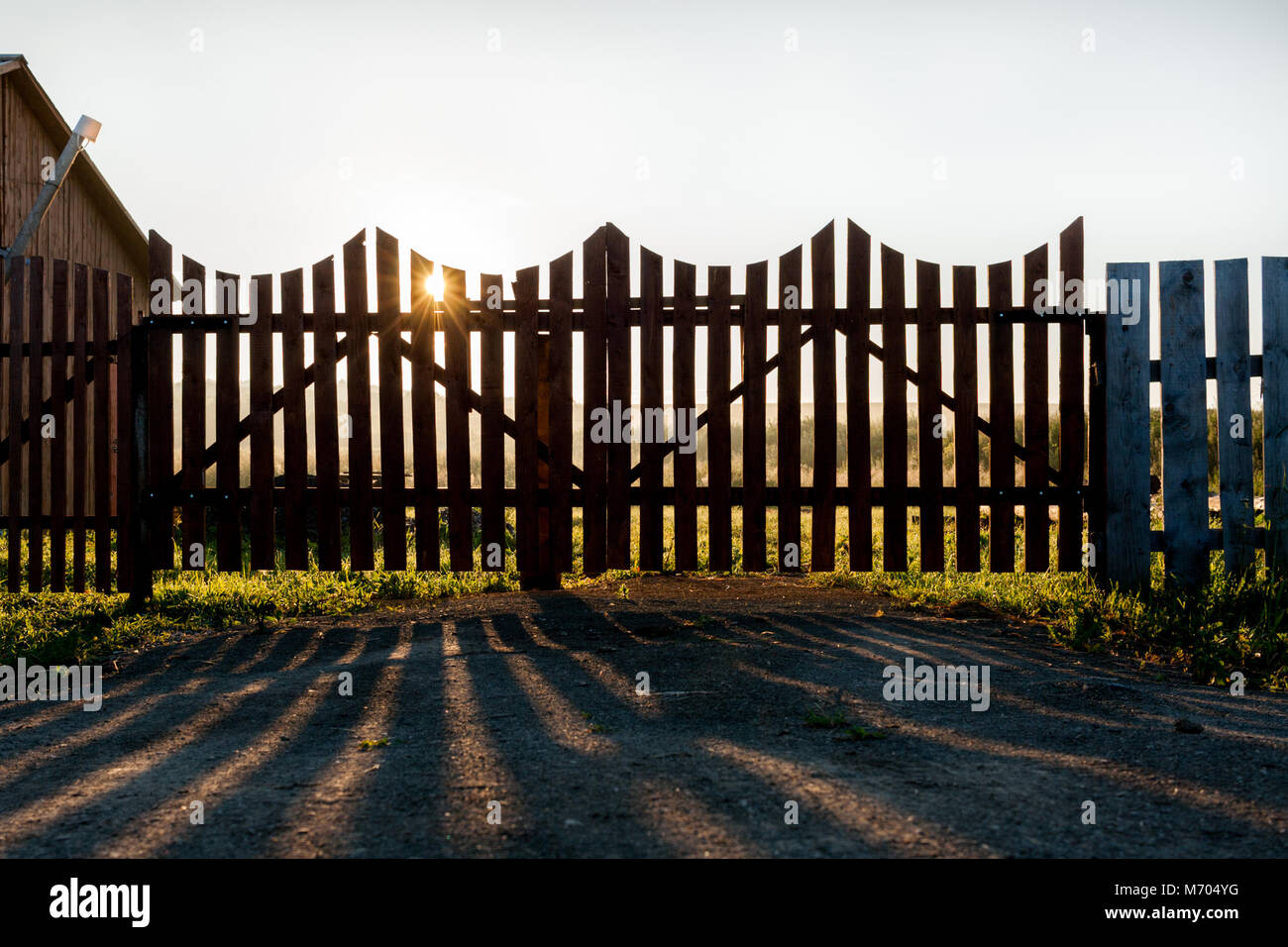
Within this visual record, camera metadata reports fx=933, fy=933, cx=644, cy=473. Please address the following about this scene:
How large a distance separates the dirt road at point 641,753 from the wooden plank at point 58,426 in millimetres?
2129

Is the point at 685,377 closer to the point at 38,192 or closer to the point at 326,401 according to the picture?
the point at 326,401

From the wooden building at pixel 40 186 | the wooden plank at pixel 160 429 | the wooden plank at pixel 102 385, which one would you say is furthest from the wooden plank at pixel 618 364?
the wooden building at pixel 40 186

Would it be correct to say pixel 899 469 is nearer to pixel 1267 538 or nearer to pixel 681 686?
pixel 1267 538

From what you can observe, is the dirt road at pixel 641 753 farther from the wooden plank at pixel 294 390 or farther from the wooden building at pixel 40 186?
the wooden building at pixel 40 186

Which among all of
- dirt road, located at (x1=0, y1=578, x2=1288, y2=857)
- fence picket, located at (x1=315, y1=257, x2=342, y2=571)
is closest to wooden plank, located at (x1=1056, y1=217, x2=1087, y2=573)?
dirt road, located at (x1=0, y1=578, x2=1288, y2=857)

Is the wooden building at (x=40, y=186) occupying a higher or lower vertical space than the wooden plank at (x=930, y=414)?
higher

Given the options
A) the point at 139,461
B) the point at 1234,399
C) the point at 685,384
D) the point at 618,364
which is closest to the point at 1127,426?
the point at 1234,399

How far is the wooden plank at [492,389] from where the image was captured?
6.07 meters

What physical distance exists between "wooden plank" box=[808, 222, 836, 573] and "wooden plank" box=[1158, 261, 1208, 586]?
2.06m

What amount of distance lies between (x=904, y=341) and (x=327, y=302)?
3763mm

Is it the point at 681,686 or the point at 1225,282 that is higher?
the point at 1225,282
